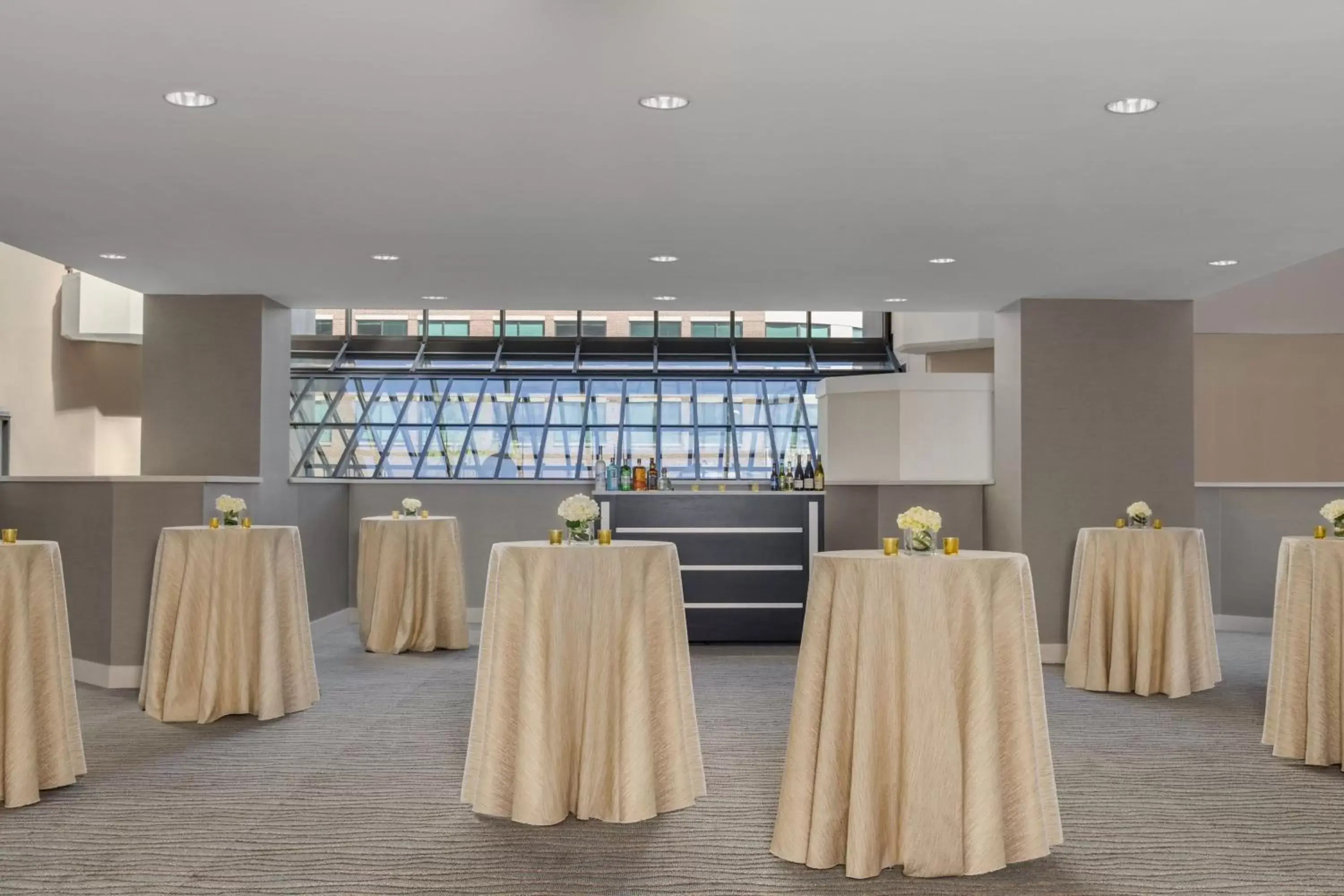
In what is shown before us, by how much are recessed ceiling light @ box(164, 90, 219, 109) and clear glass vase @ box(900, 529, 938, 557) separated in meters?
2.77

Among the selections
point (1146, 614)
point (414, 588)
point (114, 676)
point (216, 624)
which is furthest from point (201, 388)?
point (1146, 614)

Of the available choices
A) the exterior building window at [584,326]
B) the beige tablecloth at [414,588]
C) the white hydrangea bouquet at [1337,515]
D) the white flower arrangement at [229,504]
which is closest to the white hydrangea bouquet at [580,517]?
the white flower arrangement at [229,504]

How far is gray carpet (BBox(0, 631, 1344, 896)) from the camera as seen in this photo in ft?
10.9

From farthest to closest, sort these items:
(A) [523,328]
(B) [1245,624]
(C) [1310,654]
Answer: (A) [523,328], (B) [1245,624], (C) [1310,654]

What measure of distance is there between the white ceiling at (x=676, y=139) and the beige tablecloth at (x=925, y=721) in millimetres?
1597

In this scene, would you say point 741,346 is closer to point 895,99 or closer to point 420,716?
point 420,716

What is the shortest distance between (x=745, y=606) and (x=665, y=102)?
4.84 metres

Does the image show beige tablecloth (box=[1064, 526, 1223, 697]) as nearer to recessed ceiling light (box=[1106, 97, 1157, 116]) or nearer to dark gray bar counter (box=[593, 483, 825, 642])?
dark gray bar counter (box=[593, 483, 825, 642])

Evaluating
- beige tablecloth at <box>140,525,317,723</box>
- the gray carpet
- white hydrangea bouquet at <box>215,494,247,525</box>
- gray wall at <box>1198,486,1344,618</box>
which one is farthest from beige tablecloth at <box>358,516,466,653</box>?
gray wall at <box>1198,486,1344,618</box>

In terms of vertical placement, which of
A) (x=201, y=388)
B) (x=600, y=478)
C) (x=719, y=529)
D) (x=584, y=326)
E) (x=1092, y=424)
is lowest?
(x=719, y=529)

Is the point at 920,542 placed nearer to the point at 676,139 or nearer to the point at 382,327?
the point at 676,139

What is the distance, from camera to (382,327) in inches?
560

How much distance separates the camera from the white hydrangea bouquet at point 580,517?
4055 millimetres

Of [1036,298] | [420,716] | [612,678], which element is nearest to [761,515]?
[1036,298]
